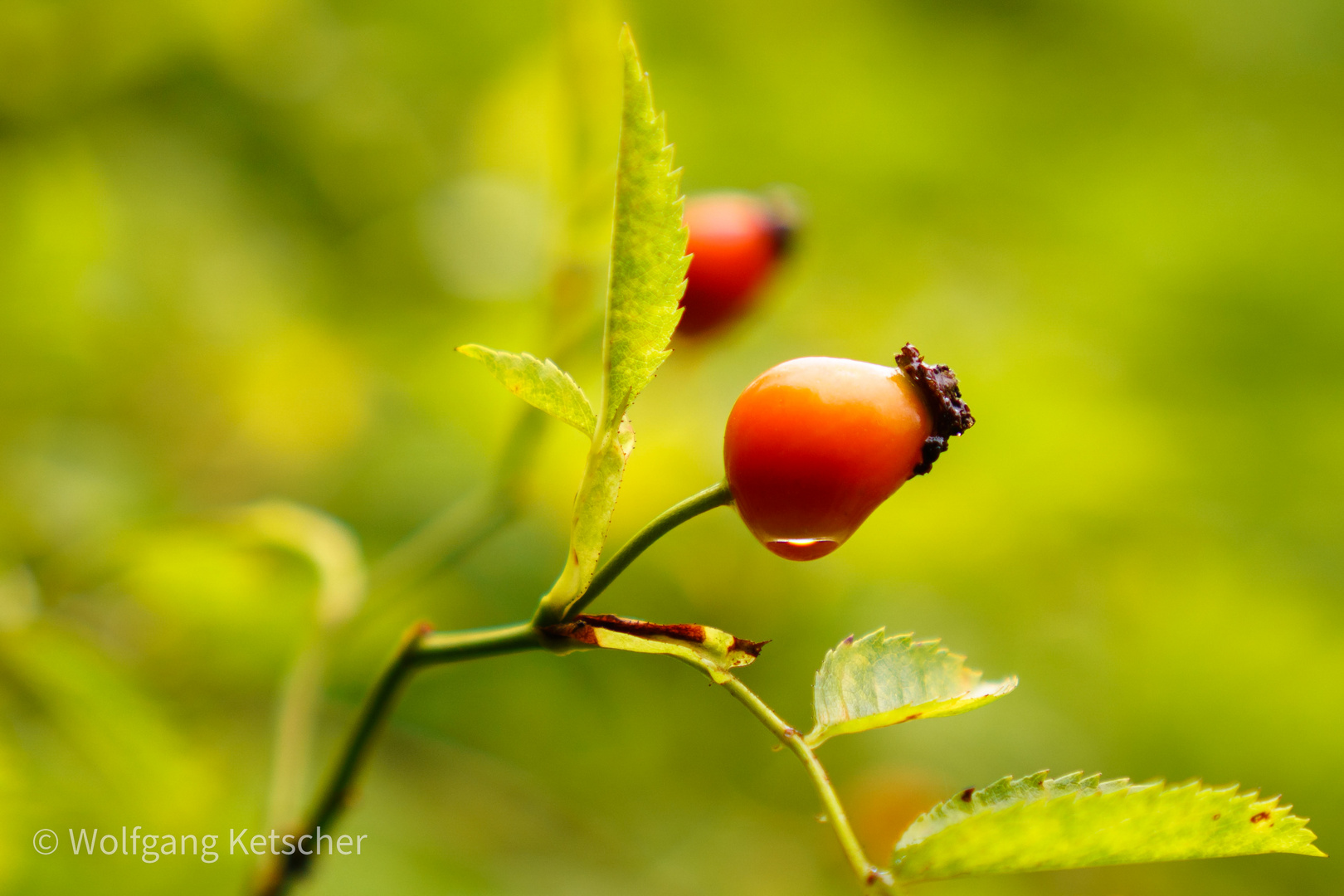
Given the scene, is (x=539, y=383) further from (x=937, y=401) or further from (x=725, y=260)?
(x=725, y=260)

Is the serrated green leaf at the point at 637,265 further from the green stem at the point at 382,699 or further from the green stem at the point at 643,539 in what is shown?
the green stem at the point at 382,699

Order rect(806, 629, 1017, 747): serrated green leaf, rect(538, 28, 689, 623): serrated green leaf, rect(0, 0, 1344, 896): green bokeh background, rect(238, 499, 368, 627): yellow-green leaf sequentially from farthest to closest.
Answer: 1. rect(0, 0, 1344, 896): green bokeh background
2. rect(238, 499, 368, 627): yellow-green leaf
3. rect(806, 629, 1017, 747): serrated green leaf
4. rect(538, 28, 689, 623): serrated green leaf

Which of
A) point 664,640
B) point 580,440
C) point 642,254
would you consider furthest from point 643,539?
point 580,440

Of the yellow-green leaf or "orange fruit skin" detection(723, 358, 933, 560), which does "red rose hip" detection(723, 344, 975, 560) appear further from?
the yellow-green leaf

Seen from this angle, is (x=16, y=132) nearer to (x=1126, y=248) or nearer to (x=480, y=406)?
(x=480, y=406)

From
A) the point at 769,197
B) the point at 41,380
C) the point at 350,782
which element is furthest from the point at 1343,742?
the point at 41,380

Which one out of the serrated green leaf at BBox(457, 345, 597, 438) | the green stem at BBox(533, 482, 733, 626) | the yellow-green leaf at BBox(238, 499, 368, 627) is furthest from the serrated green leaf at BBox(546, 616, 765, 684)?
the yellow-green leaf at BBox(238, 499, 368, 627)
